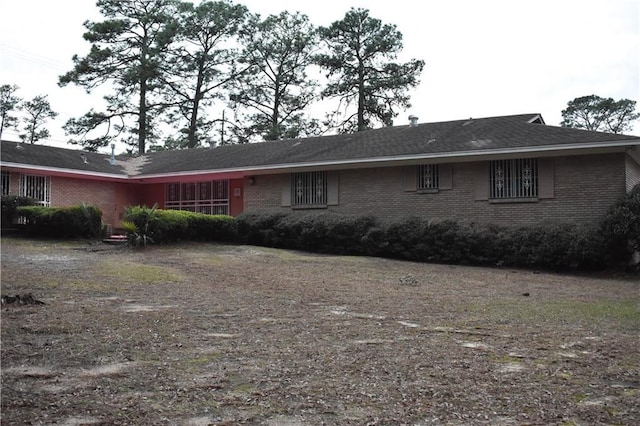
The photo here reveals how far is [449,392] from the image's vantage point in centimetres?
421

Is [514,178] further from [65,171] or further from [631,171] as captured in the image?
[65,171]

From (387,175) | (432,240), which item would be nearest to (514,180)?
(432,240)

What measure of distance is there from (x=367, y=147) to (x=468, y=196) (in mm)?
4307

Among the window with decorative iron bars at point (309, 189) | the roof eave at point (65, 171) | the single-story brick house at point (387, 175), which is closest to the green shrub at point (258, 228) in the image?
the single-story brick house at point (387, 175)

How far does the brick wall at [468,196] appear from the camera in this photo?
53.3ft

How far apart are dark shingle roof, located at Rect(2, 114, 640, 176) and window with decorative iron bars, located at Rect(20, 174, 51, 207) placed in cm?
72

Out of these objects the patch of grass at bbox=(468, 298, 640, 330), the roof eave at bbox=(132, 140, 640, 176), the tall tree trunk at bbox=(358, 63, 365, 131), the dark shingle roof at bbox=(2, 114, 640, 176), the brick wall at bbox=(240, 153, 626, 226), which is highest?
the tall tree trunk at bbox=(358, 63, 365, 131)

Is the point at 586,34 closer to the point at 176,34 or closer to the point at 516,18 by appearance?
the point at 516,18

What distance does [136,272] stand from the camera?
1159 cm

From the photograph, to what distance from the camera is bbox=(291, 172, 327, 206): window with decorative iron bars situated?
2097 cm

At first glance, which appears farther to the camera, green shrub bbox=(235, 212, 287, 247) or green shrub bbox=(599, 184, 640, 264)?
green shrub bbox=(235, 212, 287, 247)

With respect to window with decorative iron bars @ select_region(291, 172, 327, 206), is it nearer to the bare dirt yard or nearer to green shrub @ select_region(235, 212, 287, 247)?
green shrub @ select_region(235, 212, 287, 247)

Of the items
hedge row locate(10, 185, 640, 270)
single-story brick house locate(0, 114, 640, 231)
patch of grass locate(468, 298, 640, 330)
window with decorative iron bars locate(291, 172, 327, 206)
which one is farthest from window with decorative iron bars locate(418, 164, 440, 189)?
patch of grass locate(468, 298, 640, 330)

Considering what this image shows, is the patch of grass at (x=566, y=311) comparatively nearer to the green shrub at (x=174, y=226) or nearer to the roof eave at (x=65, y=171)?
the green shrub at (x=174, y=226)
